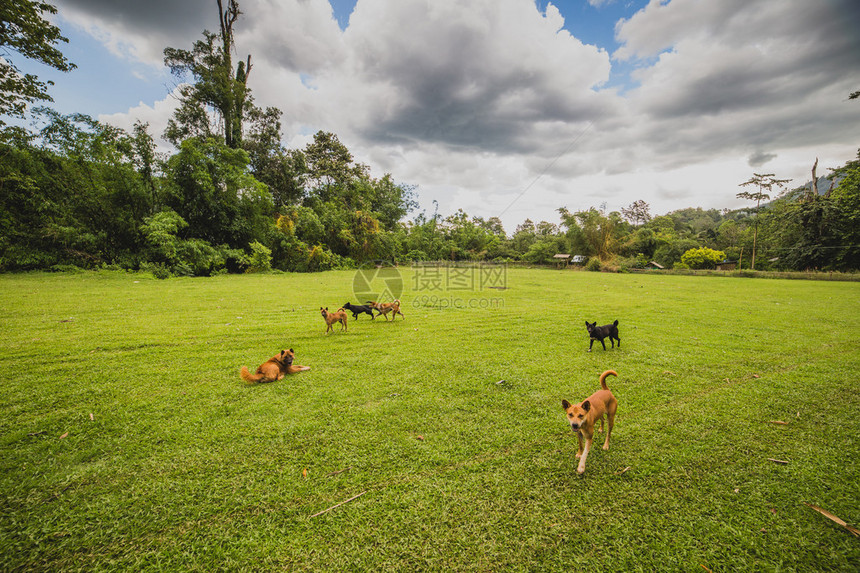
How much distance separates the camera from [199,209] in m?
18.5

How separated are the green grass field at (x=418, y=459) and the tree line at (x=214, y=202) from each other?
1444 centimetres

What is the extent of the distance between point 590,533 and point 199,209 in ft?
78.7

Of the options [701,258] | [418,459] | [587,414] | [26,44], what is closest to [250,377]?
[418,459]

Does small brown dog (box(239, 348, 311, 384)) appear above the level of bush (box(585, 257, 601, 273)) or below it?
below

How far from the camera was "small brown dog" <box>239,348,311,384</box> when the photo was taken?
3434mm

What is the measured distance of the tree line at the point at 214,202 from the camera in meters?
14.4

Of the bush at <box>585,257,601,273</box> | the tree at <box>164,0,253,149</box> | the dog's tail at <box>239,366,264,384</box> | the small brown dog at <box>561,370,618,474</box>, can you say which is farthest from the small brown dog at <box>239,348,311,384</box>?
the bush at <box>585,257,601,273</box>

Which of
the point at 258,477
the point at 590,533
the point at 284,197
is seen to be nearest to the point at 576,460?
the point at 590,533

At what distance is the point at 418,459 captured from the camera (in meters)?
2.24

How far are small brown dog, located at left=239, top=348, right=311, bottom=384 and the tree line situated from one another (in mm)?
14602

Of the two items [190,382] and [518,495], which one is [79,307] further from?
[518,495]

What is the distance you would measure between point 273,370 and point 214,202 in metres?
20.5

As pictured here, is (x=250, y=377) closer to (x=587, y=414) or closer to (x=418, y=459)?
(x=418, y=459)

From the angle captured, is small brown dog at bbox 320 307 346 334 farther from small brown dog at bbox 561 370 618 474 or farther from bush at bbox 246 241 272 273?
bush at bbox 246 241 272 273
